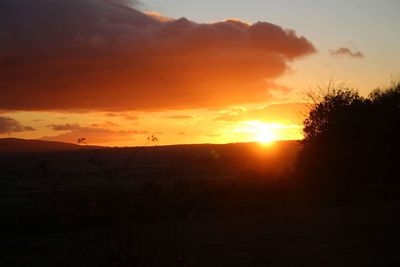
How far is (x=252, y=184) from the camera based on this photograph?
34.1 m

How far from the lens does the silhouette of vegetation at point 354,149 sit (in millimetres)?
40156

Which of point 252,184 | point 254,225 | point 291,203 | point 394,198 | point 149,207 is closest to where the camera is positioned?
point 254,225

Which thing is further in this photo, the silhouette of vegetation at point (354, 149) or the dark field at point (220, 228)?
the silhouette of vegetation at point (354, 149)

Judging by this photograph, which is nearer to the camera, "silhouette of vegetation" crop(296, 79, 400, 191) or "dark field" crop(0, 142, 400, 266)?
"dark field" crop(0, 142, 400, 266)

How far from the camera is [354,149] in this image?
4006 centimetres

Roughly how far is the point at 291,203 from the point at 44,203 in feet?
79.8

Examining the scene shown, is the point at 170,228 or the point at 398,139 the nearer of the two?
the point at 170,228

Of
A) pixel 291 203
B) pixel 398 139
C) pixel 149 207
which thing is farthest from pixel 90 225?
pixel 398 139

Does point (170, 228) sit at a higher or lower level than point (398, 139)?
lower

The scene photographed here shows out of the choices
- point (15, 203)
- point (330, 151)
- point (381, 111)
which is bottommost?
point (15, 203)

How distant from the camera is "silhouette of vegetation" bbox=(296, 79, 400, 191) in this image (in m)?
40.2

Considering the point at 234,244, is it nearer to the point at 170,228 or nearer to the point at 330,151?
the point at 170,228

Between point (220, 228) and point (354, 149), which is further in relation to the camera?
point (354, 149)

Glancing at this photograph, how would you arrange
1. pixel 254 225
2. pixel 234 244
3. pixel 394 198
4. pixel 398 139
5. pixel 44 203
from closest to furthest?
pixel 234 244 → pixel 254 225 → pixel 394 198 → pixel 398 139 → pixel 44 203
